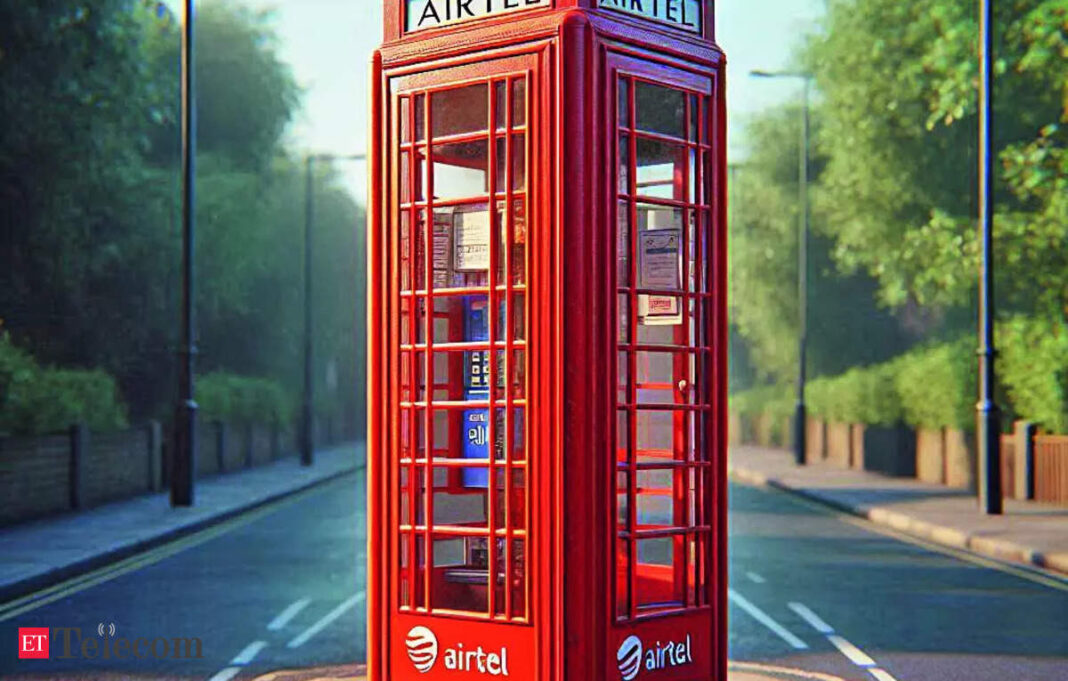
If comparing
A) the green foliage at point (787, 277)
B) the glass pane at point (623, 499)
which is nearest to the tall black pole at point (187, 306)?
the glass pane at point (623, 499)

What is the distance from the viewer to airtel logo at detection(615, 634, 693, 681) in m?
6.88

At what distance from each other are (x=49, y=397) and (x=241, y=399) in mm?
16780

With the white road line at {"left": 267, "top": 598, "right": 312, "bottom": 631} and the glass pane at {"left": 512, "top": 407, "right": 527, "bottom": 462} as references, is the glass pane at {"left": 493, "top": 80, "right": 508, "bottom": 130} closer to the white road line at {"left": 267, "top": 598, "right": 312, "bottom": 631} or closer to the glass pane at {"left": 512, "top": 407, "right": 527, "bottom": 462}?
the glass pane at {"left": 512, "top": 407, "right": 527, "bottom": 462}

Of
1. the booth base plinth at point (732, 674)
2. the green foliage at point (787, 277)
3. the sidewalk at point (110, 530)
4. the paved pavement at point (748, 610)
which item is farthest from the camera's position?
the green foliage at point (787, 277)

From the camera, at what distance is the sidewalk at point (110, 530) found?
52.8 ft

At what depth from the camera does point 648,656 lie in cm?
702

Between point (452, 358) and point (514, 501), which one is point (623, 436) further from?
point (452, 358)

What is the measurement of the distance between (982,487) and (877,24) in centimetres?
1242

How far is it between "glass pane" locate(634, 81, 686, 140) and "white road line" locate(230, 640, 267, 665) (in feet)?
18.1

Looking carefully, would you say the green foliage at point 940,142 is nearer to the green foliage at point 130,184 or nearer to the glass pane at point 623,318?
the green foliage at point 130,184

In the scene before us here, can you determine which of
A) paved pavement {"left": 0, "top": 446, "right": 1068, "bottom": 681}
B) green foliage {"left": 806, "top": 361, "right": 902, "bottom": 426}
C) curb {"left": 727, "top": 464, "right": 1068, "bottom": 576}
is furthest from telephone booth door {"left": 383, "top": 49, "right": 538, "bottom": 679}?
green foliage {"left": 806, "top": 361, "right": 902, "bottom": 426}

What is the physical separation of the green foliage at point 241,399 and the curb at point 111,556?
8.68m

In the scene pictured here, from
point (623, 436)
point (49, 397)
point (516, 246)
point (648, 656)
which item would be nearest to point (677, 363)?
point (623, 436)

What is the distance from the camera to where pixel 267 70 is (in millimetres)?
41656
